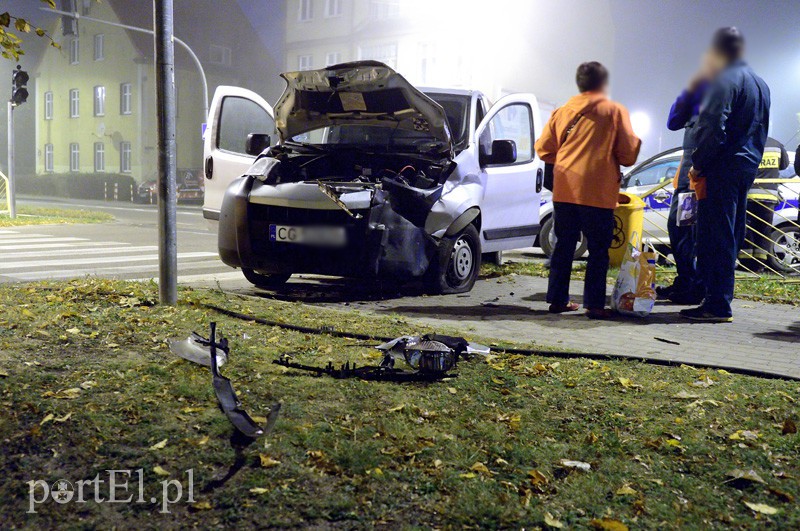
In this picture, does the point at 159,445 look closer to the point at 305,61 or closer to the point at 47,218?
the point at 47,218

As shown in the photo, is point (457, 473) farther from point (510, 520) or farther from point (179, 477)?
point (179, 477)

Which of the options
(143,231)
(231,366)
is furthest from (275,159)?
(143,231)

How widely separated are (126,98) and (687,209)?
1829 inches

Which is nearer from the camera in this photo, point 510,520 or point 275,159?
point 510,520

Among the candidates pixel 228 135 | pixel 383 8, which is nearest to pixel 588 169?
pixel 228 135

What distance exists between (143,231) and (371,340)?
13.9m

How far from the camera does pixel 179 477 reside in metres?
3.12

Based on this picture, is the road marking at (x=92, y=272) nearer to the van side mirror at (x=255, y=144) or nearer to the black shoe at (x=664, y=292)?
the van side mirror at (x=255, y=144)

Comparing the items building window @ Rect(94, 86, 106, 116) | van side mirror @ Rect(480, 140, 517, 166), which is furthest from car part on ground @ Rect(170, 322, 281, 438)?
building window @ Rect(94, 86, 106, 116)

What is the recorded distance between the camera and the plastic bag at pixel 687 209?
297 inches

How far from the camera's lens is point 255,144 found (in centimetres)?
910

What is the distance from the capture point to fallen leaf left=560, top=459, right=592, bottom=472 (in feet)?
11.0

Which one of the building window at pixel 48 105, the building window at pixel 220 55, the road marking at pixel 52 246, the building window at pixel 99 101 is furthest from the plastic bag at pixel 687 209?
the building window at pixel 48 105

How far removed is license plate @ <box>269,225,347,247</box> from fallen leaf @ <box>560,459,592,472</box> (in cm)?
423
